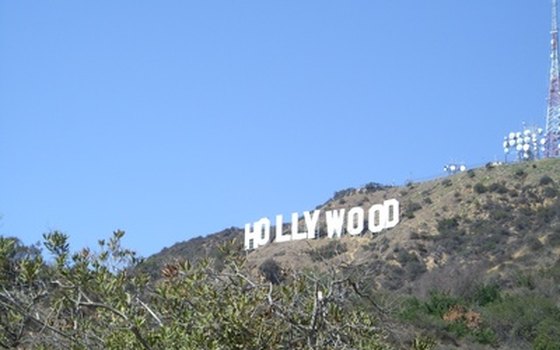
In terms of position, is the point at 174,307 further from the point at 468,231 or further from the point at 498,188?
the point at 498,188

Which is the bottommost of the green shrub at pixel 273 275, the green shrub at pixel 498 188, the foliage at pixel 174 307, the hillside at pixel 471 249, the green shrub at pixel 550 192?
the foliage at pixel 174 307

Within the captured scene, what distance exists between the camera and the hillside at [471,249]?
3167 cm

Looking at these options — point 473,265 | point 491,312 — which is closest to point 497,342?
point 491,312

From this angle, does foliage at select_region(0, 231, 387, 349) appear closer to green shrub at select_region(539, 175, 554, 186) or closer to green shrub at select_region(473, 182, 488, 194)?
green shrub at select_region(539, 175, 554, 186)

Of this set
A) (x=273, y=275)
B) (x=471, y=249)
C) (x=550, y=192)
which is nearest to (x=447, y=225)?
(x=471, y=249)

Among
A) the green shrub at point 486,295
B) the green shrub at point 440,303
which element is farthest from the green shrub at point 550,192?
the green shrub at point 440,303

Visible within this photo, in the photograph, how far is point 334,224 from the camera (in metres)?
51.8

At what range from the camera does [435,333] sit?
2853 centimetres

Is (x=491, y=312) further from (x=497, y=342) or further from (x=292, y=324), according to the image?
(x=292, y=324)

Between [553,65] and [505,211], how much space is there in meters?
9.31

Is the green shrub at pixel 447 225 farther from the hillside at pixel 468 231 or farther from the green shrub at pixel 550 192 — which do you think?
the green shrub at pixel 550 192

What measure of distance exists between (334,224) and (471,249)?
797 centimetres

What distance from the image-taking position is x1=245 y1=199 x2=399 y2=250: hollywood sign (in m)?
51.3

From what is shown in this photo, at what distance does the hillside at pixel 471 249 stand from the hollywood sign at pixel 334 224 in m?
0.59
